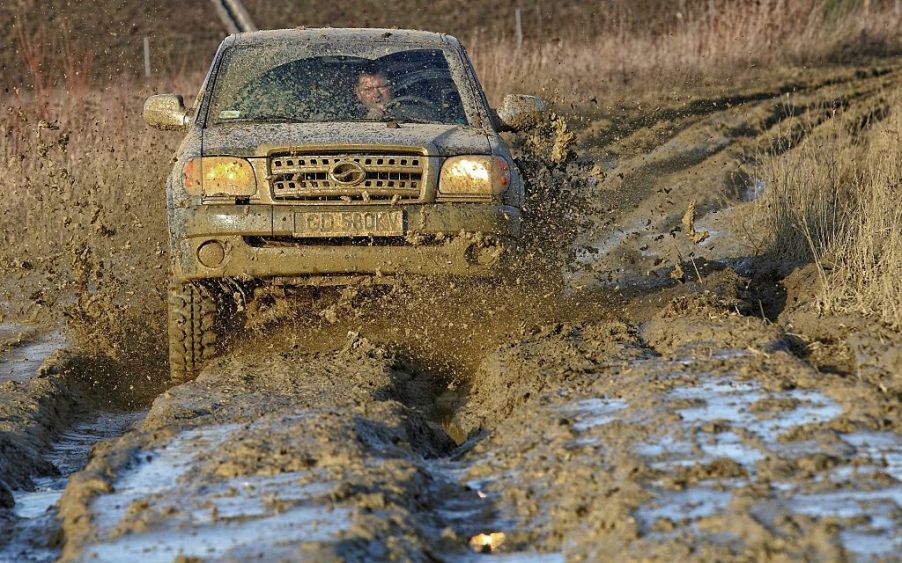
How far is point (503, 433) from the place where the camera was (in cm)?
541

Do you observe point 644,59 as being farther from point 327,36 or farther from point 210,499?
point 210,499

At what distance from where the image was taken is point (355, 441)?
5.05 meters

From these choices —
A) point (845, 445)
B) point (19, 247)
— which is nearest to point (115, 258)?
point (19, 247)

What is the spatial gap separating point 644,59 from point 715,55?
1450mm

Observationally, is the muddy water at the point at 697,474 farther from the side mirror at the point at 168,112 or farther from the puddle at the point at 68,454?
the side mirror at the point at 168,112

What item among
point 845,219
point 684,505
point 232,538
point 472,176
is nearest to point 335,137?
point 472,176

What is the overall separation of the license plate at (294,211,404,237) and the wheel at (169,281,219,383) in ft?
2.20

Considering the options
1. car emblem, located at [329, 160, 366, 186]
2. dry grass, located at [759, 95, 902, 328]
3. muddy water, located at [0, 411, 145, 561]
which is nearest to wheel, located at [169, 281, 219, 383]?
muddy water, located at [0, 411, 145, 561]

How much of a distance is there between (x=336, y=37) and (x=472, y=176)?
172 centimetres

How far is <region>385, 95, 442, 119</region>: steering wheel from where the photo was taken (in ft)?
26.5

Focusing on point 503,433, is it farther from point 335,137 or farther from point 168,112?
point 168,112

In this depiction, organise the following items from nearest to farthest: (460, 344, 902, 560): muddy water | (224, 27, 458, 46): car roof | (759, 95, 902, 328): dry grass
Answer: (460, 344, 902, 560): muddy water, (759, 95, 902, 328): dry grass, (224, 27, 458, 46): car roof

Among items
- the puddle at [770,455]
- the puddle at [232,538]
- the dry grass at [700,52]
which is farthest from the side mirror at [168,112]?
the dry grass at [700,52]

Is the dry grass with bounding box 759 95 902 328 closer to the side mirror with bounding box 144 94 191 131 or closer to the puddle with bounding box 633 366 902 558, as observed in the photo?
the puddle with bounding box 633 366 902 558
